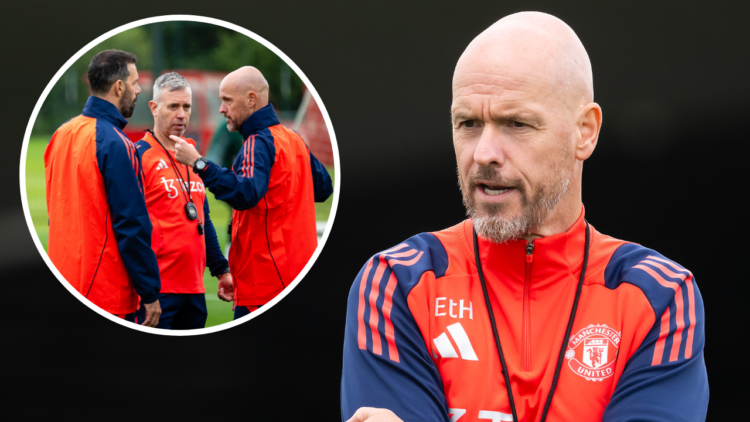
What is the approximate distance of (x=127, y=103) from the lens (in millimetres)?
2527

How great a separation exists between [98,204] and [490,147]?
175 centimetres

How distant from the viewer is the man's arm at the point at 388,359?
125 centimetres

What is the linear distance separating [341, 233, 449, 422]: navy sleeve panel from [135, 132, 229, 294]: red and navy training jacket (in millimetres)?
1465

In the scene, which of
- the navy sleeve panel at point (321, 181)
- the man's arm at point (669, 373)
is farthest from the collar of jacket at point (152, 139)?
the man's arm at point (669, 373)

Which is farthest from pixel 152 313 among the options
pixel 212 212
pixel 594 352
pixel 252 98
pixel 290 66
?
pixel 594 352

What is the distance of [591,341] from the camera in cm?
130

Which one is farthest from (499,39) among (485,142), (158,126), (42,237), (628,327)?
(42,237)

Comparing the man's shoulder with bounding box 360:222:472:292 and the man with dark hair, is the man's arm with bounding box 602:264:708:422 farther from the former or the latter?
the man with dark hair

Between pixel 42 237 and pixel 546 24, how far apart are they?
2.18 metres

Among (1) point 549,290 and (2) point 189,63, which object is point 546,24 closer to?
(1) point 549,290

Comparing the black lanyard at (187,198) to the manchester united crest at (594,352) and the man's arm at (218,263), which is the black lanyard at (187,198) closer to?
the man's arm at (218,263)

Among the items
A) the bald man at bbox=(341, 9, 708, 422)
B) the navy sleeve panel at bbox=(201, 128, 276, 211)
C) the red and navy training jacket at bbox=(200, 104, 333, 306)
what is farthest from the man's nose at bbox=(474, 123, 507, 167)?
the red and navy training jacket at bbox=(200, 104, 333, 306)

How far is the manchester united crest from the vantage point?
4.18 feet

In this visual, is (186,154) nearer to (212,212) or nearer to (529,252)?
(212,212)
